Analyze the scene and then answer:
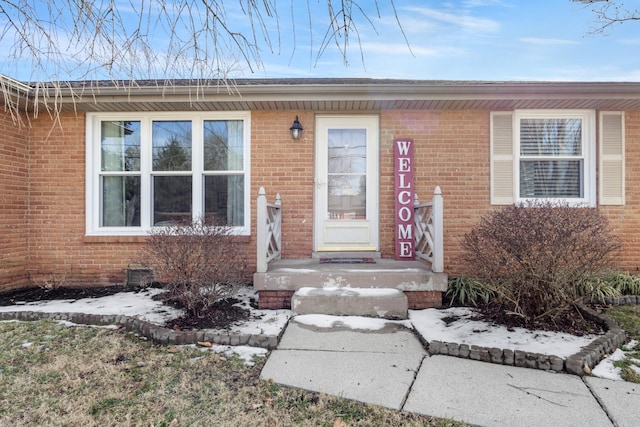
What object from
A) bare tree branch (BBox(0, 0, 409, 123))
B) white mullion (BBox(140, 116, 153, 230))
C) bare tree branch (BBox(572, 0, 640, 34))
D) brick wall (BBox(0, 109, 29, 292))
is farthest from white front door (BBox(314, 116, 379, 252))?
brick wall (BBox(0, 109, 29, 292))

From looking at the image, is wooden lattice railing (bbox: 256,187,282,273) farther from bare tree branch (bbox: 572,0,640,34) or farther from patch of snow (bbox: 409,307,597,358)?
bare tree branch (bbox: 572,0,640,34)

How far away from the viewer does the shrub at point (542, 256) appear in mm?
3469

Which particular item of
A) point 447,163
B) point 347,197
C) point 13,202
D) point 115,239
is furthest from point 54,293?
point 447,163

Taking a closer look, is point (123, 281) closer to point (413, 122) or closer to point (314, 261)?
point (314, 261)

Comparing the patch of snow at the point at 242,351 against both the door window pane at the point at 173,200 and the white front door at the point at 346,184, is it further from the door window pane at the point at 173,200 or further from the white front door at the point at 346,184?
the door window pane at the point at 173,200

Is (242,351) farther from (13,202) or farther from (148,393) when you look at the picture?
(13,202)

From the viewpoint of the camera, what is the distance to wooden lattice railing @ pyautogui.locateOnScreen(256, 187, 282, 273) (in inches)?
175

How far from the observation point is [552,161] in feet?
18.7

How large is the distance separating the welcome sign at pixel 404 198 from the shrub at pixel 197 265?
2.68m

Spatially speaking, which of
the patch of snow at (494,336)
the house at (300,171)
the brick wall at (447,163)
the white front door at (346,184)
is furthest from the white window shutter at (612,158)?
the white front door at (346,184)

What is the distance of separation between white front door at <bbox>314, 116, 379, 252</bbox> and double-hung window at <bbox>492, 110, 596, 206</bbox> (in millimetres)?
1987

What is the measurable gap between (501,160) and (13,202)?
774 centimetres

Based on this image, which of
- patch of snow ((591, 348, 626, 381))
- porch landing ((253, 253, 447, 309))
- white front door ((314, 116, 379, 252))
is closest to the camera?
patch of snow ((591, 348, 626, 381))

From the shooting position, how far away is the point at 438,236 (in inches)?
176
